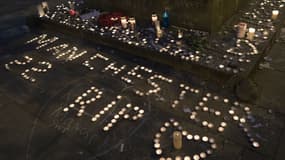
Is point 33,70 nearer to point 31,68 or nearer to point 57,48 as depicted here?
point 31,68

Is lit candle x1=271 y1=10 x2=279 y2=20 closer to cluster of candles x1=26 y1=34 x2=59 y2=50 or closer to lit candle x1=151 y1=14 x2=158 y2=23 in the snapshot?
lit candle x1=151 y1=14 x2=158 y2=23

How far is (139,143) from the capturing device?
3387mm

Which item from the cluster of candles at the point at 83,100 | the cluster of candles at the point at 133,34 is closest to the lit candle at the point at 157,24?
the cluster of candles at the point at 133,34

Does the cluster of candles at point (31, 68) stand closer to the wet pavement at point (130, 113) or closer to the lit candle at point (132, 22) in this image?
the wet pavement at point (130, 113)

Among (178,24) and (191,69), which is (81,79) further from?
(178,24)

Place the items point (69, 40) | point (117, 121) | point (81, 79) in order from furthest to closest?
point (69, 40)
point (81, 79)
point (117, 121)

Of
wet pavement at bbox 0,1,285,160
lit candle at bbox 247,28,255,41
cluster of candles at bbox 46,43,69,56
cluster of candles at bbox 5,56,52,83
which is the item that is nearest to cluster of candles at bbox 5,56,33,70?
cluster of candles at bbox 5,56,52,83

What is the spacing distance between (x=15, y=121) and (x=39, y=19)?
398 centimetres

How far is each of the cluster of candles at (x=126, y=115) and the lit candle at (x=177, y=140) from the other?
77cm

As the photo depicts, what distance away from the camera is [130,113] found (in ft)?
12.7

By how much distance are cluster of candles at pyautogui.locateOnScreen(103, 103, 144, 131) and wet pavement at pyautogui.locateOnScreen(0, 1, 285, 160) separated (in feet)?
0.18

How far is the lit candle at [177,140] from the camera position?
124 inches

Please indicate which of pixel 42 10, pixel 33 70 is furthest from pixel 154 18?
pixel 42 10

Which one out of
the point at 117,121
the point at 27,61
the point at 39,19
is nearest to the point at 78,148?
the point at 117,121
